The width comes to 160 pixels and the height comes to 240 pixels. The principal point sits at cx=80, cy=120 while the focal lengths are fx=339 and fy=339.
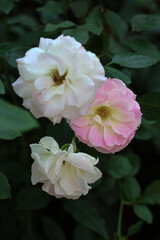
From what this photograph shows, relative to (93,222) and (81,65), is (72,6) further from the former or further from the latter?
(93,222)

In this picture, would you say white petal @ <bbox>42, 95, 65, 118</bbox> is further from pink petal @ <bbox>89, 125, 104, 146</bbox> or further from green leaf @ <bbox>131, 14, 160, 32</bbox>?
green leaf @ <bbox>131, 14, 160, 32</bbox>

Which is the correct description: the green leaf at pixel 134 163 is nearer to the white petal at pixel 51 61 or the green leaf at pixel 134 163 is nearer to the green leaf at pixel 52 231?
the green leaf at pixel 52 231

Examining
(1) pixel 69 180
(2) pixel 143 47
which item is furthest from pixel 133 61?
(1) pixel 69 180

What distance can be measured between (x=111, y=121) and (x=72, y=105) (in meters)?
0.17

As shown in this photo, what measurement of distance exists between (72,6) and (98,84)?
0.56 meters

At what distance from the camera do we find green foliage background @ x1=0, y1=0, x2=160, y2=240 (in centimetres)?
83

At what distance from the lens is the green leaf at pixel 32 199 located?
1021mm

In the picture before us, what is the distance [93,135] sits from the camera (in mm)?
686

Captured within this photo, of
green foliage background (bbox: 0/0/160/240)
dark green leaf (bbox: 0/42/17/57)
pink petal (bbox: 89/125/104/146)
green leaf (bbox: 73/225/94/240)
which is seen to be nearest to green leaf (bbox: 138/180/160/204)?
green foliage background (bbox: 0/0/160/240)

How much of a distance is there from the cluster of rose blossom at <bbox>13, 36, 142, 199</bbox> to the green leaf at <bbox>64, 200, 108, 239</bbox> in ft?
1.13

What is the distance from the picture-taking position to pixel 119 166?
119cm

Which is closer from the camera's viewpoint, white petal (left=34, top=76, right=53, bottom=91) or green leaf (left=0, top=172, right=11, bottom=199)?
white petal (left=34, top=76, right=53, bottom=91)

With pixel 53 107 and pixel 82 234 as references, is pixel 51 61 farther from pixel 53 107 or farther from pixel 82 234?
pixel 82 234

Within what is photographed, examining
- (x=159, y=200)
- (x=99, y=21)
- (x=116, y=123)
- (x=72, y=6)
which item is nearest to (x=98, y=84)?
(x=116, y=123)
